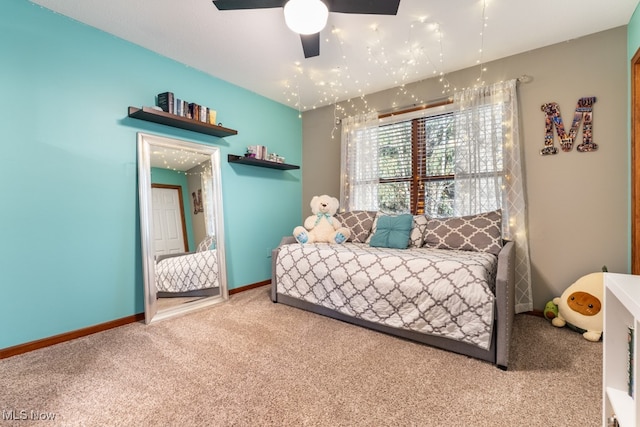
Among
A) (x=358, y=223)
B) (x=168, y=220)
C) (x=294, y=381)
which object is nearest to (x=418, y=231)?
(x=358, y=223)

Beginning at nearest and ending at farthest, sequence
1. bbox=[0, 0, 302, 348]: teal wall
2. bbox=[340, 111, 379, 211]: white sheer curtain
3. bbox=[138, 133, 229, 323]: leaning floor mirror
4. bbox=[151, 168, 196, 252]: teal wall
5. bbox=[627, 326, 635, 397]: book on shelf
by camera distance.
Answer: bbox=[627, 326, 635, 397]: book on shelf, bbox=[0, 0, 302, 348]: teal wall, bbox=[138, 133, 229, 323]: leaning floor mirror, bbox=[151, 168, 196, 252]: teal wall, bbox=[340, 111, 379, 211]: white sheer curtain

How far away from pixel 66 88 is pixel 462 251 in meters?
3.41

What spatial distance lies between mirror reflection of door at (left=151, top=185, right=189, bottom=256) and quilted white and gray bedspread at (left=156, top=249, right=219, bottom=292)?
0.36ft

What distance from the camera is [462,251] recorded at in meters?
2.51

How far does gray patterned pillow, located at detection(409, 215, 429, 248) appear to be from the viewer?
9.16ft

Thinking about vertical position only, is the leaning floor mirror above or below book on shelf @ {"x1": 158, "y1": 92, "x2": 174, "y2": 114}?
Answer: below

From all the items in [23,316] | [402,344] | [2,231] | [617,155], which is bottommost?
[402,344]

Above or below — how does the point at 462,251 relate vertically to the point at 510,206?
below

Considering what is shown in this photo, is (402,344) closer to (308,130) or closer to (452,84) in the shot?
(452,84)

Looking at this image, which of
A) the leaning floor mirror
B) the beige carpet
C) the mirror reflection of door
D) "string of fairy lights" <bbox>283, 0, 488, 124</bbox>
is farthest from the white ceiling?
the beige carpet

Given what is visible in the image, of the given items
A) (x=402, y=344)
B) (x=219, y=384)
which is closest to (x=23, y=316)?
(x=219, y=384)

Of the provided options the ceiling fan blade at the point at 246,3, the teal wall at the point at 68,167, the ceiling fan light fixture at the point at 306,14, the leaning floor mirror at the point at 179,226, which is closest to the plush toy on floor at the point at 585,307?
the ceiling fan light fixture at the point at 306,14

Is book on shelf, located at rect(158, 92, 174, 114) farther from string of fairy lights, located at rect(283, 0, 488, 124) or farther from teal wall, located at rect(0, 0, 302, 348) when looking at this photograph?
string of fairy lights, located at rect(283, 0, 488, 124)

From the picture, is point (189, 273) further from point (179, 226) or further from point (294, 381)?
point (294, 381)
